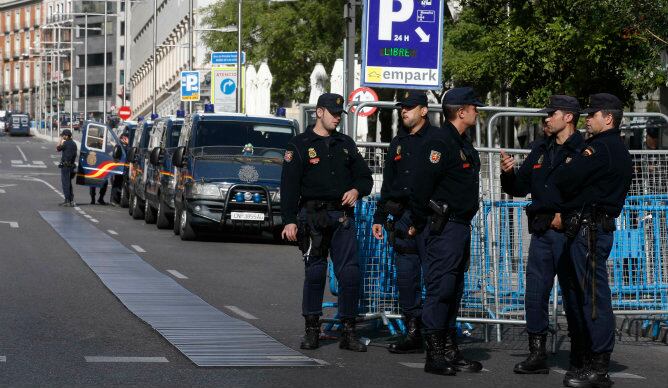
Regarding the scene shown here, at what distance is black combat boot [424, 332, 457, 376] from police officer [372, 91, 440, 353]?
878 mm

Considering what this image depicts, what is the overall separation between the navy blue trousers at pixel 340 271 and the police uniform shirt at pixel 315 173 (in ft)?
0.47

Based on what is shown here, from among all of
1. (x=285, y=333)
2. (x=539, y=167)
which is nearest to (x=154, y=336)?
(x=285, y=333)

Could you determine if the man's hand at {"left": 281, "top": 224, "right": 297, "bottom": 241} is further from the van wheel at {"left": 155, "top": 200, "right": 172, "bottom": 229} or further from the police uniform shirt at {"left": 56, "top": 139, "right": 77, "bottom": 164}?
the police uniform shirt at {"left": 56, "top": 139, "right": 77, "bottom": 164}

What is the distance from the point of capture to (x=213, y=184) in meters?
23.7

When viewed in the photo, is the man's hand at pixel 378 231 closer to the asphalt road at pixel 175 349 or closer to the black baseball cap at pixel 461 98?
the asphalt road at pixel 175 349

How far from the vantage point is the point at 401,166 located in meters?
10.8

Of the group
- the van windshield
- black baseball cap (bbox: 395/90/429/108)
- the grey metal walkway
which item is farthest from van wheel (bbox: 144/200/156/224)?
black baseball cap (bbox: 395/90/429/108)

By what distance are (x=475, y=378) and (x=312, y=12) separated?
38.1 m

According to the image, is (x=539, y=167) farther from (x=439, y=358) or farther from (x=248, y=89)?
(x=248, y=89)

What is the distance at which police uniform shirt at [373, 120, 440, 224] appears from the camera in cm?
1064

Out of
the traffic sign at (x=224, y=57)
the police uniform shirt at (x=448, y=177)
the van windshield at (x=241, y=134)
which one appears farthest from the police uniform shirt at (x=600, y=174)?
the traffic sign at (x=224, y=57)

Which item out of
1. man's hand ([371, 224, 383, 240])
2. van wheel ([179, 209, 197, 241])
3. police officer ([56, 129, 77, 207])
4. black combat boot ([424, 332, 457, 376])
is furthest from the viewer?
police officer ([56, 129, 77, 207])

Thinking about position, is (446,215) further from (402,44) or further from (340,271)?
(402,44)

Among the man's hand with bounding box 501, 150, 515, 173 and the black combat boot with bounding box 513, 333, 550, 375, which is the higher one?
the man's hand with bounding box 501, 150, 515, 173
